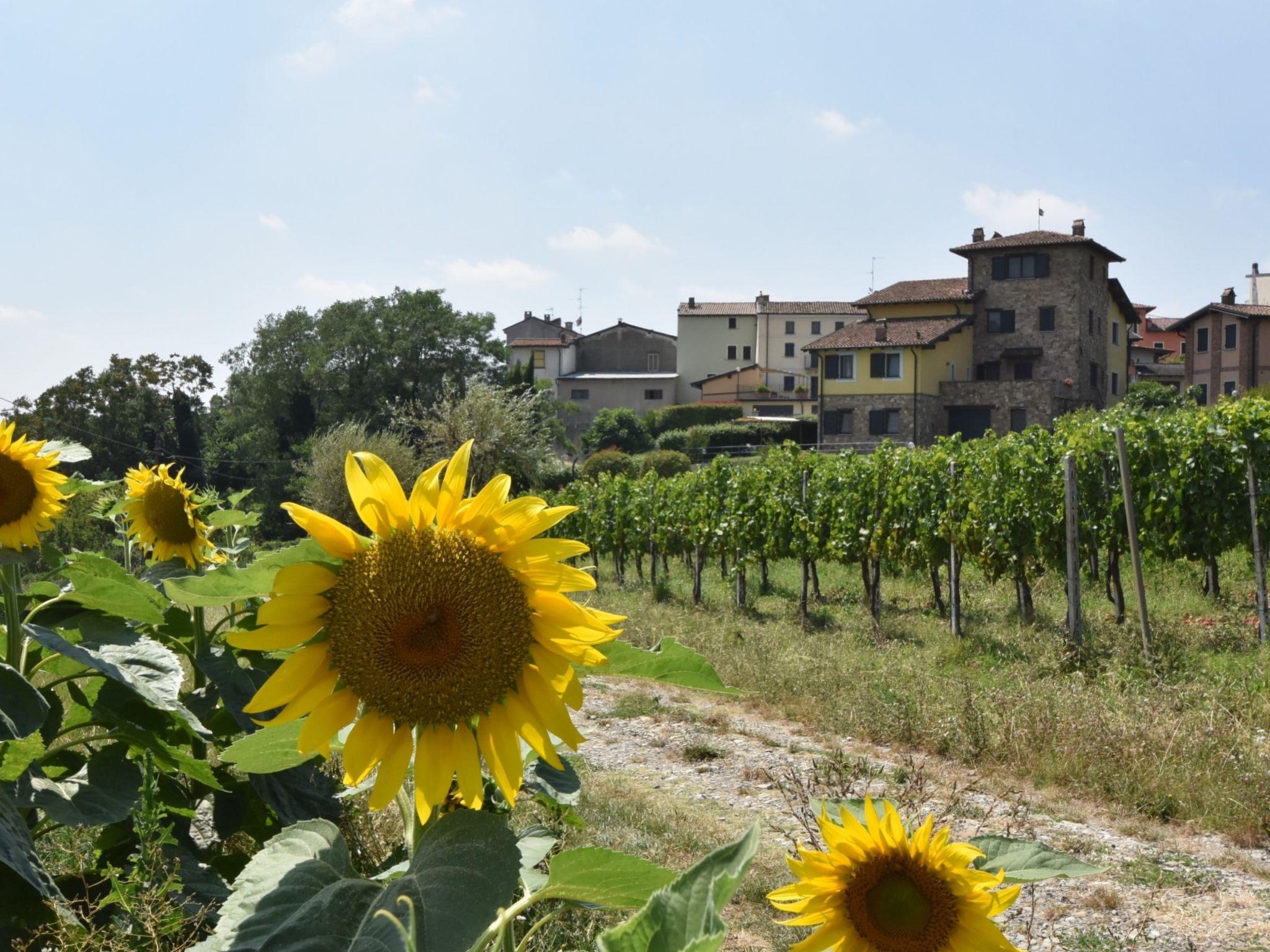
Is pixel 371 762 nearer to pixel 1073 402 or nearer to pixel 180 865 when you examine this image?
pixel 180 865

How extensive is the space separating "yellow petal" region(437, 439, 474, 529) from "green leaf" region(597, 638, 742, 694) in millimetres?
203

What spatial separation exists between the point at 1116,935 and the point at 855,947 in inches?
172

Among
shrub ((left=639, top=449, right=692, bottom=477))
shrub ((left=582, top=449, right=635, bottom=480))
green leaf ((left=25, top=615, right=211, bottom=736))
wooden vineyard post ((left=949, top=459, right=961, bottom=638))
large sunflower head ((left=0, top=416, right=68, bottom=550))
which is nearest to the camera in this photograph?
green leaf ((left=25, top=615, right=211, bottom=736))

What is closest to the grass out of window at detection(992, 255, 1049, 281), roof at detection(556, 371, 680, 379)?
window at detection(992, 255, 1049, 281)

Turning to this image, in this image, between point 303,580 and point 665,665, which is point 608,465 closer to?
point 665,665

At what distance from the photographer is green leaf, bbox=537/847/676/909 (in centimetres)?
116

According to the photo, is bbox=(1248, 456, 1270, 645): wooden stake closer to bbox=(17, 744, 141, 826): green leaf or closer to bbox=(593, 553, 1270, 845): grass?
bbox=(593, 553, 1270, 845): grass

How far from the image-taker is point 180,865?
2006 mm

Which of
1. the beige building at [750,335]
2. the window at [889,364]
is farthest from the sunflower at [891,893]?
the beige building at [750,335]

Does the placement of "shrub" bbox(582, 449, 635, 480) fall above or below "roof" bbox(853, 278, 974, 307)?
below

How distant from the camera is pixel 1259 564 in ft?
36.3

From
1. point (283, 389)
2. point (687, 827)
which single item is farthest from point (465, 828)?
point (283, 389)

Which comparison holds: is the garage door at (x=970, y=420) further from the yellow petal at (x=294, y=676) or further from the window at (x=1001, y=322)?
the yellow petal at (x=294, y=676)

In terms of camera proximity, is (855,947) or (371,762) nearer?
(371,762)
